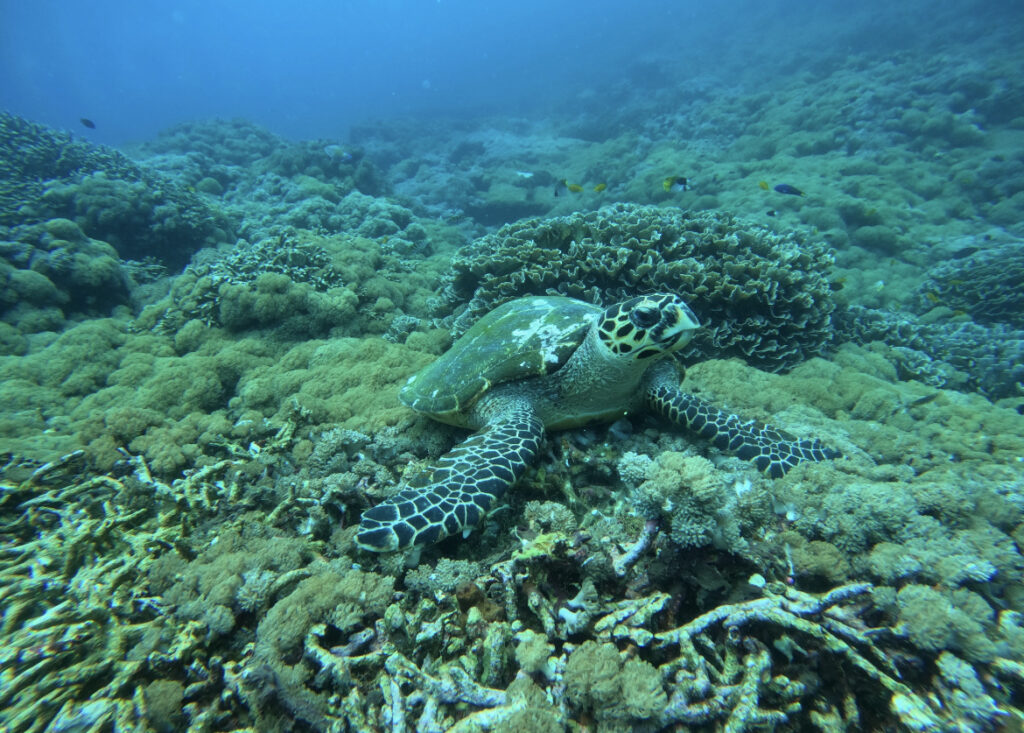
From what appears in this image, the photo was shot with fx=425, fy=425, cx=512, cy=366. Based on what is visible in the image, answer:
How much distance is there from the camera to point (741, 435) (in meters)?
3.08

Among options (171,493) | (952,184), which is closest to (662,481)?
(171,493)

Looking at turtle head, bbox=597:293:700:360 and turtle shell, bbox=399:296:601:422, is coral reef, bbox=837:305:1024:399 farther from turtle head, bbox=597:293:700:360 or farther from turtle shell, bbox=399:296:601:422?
turtle shell, bbox=399:296:601:422

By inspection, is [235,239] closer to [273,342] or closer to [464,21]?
[273,342]

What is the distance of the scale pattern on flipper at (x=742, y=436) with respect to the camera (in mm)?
2869

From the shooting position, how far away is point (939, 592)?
146cm

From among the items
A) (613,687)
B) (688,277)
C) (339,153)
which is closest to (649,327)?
(613,687)

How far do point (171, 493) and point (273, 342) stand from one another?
3.28 metres

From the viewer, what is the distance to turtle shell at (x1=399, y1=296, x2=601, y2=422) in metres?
3.53

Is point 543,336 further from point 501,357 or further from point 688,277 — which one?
point 688,277

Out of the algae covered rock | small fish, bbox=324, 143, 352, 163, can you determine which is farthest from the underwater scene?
small fish, bbox=324, 143, 352, 163

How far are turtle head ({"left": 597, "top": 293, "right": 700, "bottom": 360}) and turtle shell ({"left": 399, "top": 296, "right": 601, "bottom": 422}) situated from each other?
39cm

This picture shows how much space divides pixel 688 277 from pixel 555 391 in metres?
2.85

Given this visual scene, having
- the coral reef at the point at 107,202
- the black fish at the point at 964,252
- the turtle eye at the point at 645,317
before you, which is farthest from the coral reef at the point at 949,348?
the coral reef at the point at 107,202

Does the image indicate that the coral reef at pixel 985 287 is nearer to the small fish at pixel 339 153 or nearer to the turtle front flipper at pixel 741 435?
the turtle front flipper at pixel 741 435
